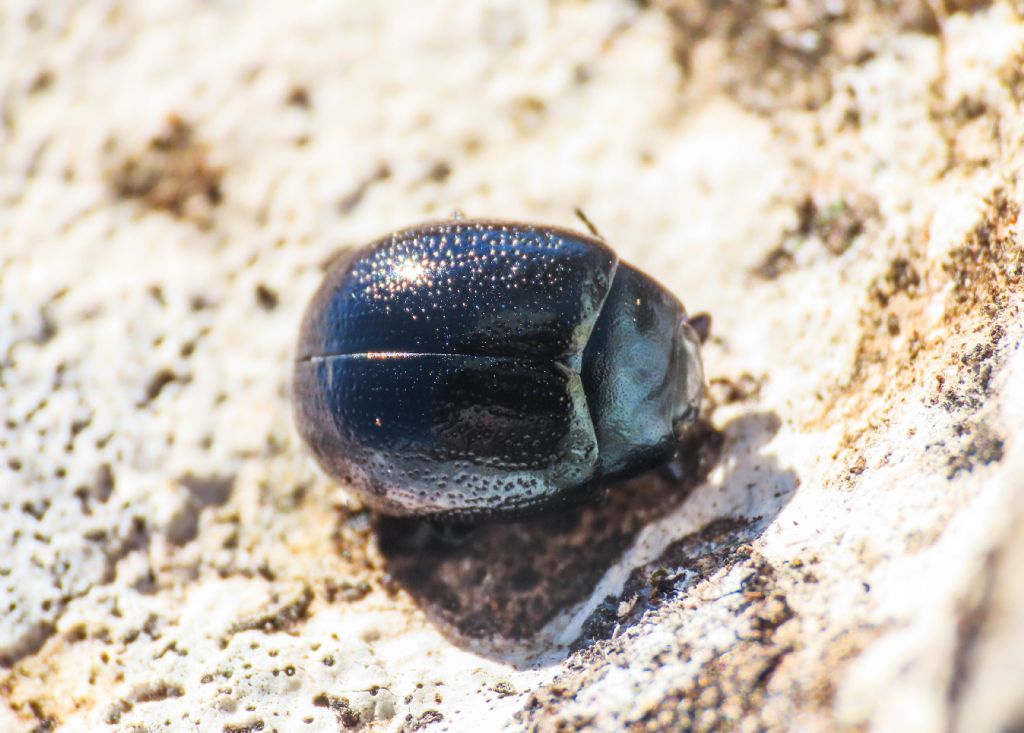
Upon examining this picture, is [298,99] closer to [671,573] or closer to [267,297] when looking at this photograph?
[267,297]

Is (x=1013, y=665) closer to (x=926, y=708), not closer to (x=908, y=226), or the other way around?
(x=926, y=708)

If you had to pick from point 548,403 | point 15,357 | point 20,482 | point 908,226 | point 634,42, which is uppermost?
point 634,42

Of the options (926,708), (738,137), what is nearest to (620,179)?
(738,137)

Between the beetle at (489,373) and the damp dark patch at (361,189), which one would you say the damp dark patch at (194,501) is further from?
the damp dark patch at (361,189)

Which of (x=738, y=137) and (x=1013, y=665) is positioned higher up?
(x=738, y=137)

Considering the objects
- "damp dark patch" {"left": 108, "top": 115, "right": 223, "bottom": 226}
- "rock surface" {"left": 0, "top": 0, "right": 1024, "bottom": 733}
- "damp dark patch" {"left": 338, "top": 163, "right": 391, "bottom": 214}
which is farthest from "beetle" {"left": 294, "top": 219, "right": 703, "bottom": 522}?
"damp dark patch" {"left": 108, "top": 115, "right": 223, "bottom": 226}

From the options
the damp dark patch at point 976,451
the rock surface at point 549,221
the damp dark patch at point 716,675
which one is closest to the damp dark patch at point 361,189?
the rock surface at point 549,221

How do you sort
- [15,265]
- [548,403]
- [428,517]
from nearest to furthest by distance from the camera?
1. [548,403]
2. [428,517]
3. [15,265]

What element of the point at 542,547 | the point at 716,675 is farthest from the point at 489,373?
the point at 716,675
